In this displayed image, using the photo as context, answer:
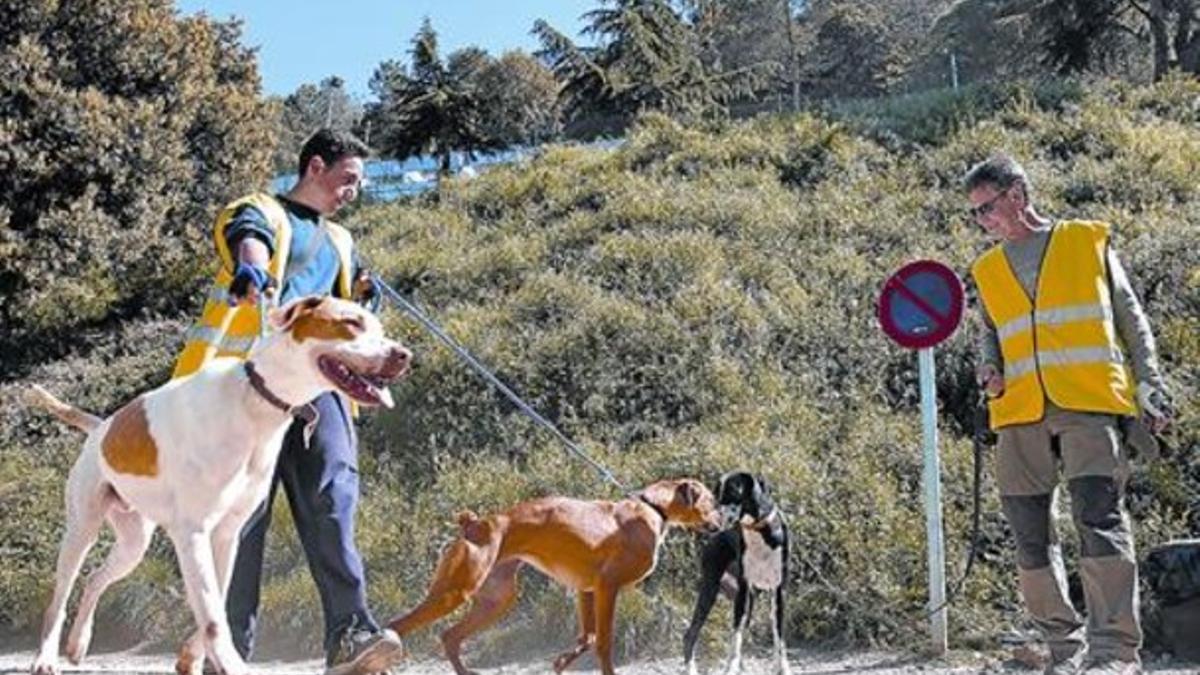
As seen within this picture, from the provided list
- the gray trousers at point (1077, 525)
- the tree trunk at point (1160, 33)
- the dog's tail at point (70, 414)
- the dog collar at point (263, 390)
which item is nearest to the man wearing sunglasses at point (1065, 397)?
the gray trousers at point (1077, 525)

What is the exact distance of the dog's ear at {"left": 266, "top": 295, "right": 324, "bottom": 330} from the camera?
3883mm

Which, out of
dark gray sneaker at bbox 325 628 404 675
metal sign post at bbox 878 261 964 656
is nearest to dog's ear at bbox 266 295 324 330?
dark gray sneaker at bbox 325 628 404 675

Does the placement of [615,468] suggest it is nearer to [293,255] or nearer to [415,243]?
[293,255]

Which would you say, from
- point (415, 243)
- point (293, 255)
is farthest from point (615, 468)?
point (415, 243)

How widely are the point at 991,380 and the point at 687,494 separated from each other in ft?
5.55

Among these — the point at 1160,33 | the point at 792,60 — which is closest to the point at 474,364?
the point at 1160,33

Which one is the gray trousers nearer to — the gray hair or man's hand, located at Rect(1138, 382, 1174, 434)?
man's hand, located at Rect(1138, 382, 1174, 434)

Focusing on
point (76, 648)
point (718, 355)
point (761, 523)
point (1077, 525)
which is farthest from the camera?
point (718, 355)

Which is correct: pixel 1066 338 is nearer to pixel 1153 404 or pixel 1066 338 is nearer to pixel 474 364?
pixel 1153 404

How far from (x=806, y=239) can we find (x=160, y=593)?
8379 millimetres

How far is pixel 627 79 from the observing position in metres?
30.9

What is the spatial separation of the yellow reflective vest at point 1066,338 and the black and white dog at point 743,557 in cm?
140

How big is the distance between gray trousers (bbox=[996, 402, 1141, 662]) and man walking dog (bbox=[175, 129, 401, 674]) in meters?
2.77

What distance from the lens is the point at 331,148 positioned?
499 centimetres
